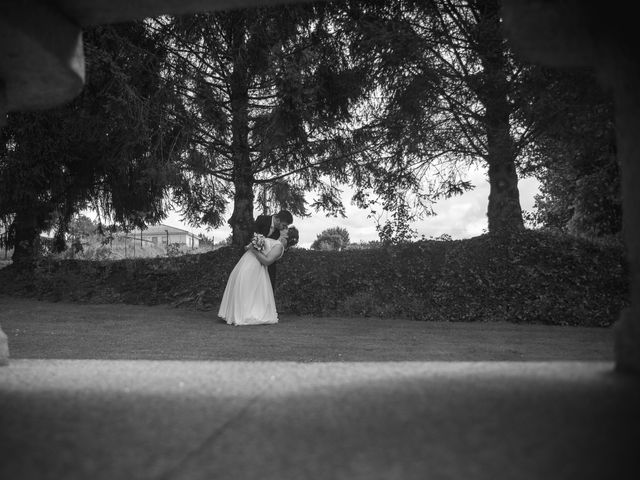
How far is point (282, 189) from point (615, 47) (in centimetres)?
1194

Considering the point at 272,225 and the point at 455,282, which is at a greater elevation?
the point at 272,225

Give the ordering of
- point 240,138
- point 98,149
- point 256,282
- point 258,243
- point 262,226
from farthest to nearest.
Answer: point 98,149 < point 240,138 < point 262,226 < point 258,243 < point 256,282

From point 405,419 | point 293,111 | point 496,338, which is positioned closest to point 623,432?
point 405,419

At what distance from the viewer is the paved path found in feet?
6.39

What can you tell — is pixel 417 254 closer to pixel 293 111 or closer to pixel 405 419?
pixel 293 111

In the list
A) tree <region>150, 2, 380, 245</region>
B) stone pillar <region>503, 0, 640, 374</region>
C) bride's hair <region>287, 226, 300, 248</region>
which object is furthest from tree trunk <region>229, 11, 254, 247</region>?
stone pillar <region>503, 0, 640, 374</region>

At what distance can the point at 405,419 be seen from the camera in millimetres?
2416

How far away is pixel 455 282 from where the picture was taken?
1190 centimetres

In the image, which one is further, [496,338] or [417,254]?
[417,254]

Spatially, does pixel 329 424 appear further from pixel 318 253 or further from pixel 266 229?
pixel 318 253

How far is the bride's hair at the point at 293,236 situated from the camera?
13094 millimetres

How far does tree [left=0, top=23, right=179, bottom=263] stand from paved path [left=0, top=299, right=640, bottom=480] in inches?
343

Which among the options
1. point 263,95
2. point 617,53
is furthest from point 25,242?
point 617,53

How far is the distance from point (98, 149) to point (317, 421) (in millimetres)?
14893
